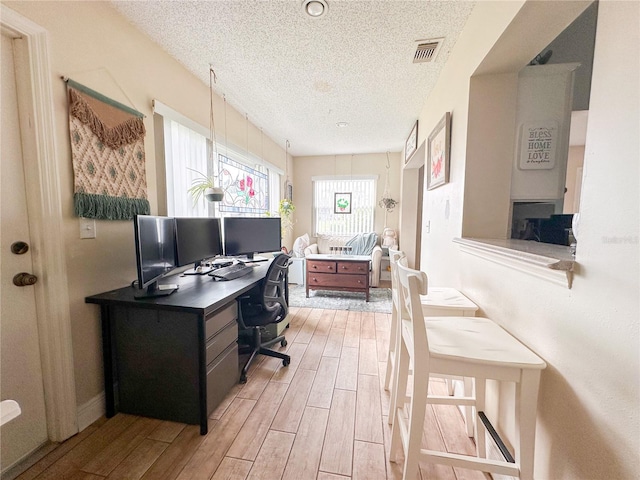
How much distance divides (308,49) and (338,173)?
3.51 m

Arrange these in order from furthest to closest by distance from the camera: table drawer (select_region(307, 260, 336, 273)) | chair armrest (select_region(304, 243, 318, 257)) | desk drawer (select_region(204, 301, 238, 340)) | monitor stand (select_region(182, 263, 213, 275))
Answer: chair armrest (select_region(304, 243, 318, 257)), table drawer (select_region(307, 260, 336, 273)), monitor stand (select_region(182, 263, 213, 275)), desk drawer (select_region(204, 301, 238, 340))

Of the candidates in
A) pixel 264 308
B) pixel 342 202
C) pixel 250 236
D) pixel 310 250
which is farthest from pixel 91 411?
pixel 342 202

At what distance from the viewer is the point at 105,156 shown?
1550mm

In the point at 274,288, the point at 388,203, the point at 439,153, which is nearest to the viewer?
the point at 274,288

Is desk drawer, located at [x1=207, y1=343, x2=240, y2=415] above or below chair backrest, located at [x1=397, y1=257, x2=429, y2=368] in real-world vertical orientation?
below

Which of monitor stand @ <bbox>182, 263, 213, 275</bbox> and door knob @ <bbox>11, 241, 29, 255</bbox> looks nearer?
door knob @ <bbox>11, 241, 29, 255</bbox>

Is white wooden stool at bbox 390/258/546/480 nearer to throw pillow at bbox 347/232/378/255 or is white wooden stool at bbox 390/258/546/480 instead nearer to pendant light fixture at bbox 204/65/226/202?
pendant light fixture at bbox 204/65/226/202

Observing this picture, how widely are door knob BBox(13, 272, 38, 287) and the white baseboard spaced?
2.52 ft

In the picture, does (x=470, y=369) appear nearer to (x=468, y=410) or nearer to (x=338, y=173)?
(x=468, y=410)

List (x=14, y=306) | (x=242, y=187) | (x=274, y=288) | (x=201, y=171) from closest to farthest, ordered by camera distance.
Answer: (x=14, y=306) < (x=274, y=288) < (x=201, y=171) < (x=242, y=187)

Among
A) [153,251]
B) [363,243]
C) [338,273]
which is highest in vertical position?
[153,251]

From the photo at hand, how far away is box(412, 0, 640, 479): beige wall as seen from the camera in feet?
2.09

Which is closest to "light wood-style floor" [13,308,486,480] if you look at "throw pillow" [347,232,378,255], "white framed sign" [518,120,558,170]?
"white framed sign" [518,120,558,170]

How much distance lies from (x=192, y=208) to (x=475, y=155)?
7.77ft
